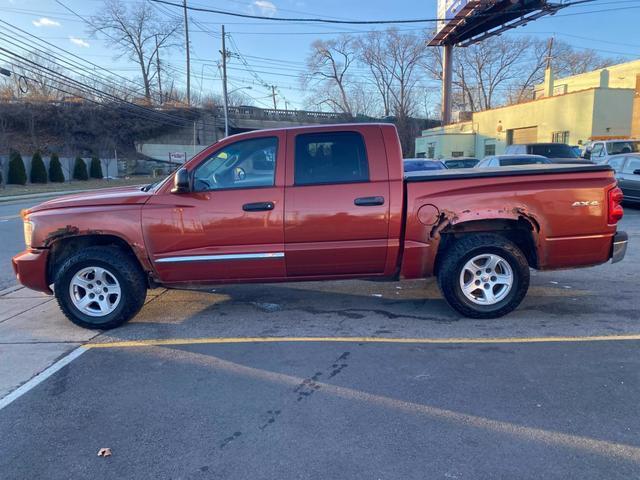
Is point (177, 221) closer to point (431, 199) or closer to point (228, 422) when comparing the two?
point (228, 422)

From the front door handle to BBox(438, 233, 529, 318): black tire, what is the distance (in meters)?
1.90

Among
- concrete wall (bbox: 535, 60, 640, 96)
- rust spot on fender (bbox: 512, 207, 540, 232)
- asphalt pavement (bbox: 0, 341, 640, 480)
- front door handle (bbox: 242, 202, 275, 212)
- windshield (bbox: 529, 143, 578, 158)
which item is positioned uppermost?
concrete wall (bbox: 535, 60, 640, 96)

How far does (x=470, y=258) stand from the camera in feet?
15.5

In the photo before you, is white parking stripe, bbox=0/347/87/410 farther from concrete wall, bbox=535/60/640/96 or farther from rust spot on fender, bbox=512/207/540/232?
concrete wall, bbox=535/60/640/96

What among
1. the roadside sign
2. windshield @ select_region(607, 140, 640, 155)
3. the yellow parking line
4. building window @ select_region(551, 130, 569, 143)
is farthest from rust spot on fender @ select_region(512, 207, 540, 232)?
the roadside sign

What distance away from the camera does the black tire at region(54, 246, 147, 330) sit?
15.3ft

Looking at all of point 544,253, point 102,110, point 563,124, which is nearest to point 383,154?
point 544,253

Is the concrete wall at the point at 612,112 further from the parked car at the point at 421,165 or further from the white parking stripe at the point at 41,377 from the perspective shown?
the white parking stripe at the point at 41,377

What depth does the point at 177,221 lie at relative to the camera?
4.63 m

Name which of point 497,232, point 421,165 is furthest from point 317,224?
point 421,165

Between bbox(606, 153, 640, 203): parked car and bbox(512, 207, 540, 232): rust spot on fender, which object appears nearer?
bbox(512, 207, 540, 232): rust spot on fender

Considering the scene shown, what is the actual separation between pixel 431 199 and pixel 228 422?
287cm

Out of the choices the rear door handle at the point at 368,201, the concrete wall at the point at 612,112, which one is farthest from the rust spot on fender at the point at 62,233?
the concrete wall at the point at 612,112

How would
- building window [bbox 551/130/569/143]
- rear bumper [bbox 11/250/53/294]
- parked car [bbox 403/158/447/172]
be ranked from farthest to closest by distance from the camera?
building window [bbox 551/130/569/143]
parked car [bbox 403/158/447/172]
rear bumper [bbox 11/250/53/294]
